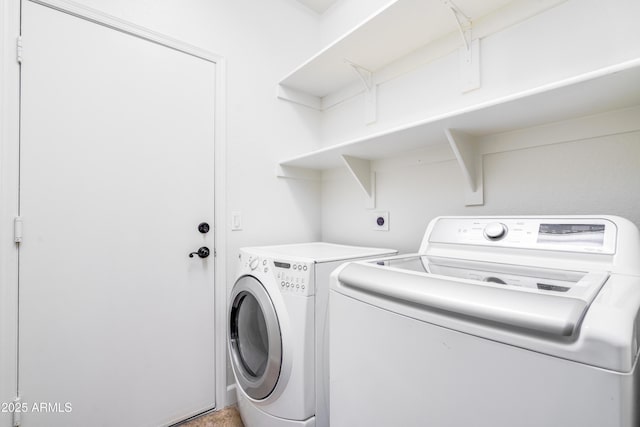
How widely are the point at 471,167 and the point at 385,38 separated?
0.86 meters

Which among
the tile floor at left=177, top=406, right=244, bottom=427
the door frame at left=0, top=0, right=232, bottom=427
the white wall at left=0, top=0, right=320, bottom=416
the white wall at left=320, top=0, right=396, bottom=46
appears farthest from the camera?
the white wall at left=320, top=0, right=396, bottom=46

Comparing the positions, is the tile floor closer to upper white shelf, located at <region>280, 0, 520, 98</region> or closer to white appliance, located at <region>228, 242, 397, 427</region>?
white appliance, located at <region>228, 242, 397, 427</region>

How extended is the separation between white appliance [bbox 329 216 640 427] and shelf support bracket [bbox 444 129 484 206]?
1.12 feet

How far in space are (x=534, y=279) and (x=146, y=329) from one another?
1.75 metres

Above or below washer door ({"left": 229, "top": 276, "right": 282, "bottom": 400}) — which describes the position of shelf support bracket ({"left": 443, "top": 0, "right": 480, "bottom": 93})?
above

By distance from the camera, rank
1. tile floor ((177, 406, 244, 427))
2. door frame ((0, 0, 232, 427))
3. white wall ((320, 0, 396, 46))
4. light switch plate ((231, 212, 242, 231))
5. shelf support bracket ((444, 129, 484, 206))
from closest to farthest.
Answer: door frame ((0, 0, 232, 427)), shelf support bracket ((444, 129, 484, 206)), tile floor ((177, 406, 244, 427)), light switch plate ((231, 212, 242, 231)), white wall ((320, 0, 396, 46))

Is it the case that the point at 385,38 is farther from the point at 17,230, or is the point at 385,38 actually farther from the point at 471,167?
the point at 17,230

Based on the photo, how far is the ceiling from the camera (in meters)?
2.24

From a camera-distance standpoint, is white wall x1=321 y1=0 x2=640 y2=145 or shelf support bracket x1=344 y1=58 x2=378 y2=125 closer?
white wall x1=321 y1=0 x2=640 y2=145

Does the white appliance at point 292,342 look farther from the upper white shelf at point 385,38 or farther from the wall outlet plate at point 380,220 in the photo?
the upper white shelf at point 385,38

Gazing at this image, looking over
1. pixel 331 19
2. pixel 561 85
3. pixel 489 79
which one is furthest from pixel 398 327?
pixel 331 19

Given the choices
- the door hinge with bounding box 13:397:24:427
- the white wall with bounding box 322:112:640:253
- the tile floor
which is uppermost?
the white wall with bounding box 322:112:640:253

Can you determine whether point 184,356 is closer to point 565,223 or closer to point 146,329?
point 146,329

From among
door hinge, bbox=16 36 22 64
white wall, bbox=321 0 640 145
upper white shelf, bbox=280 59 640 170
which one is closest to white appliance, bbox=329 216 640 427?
upper white shelf, bbox=280 59 640 170
